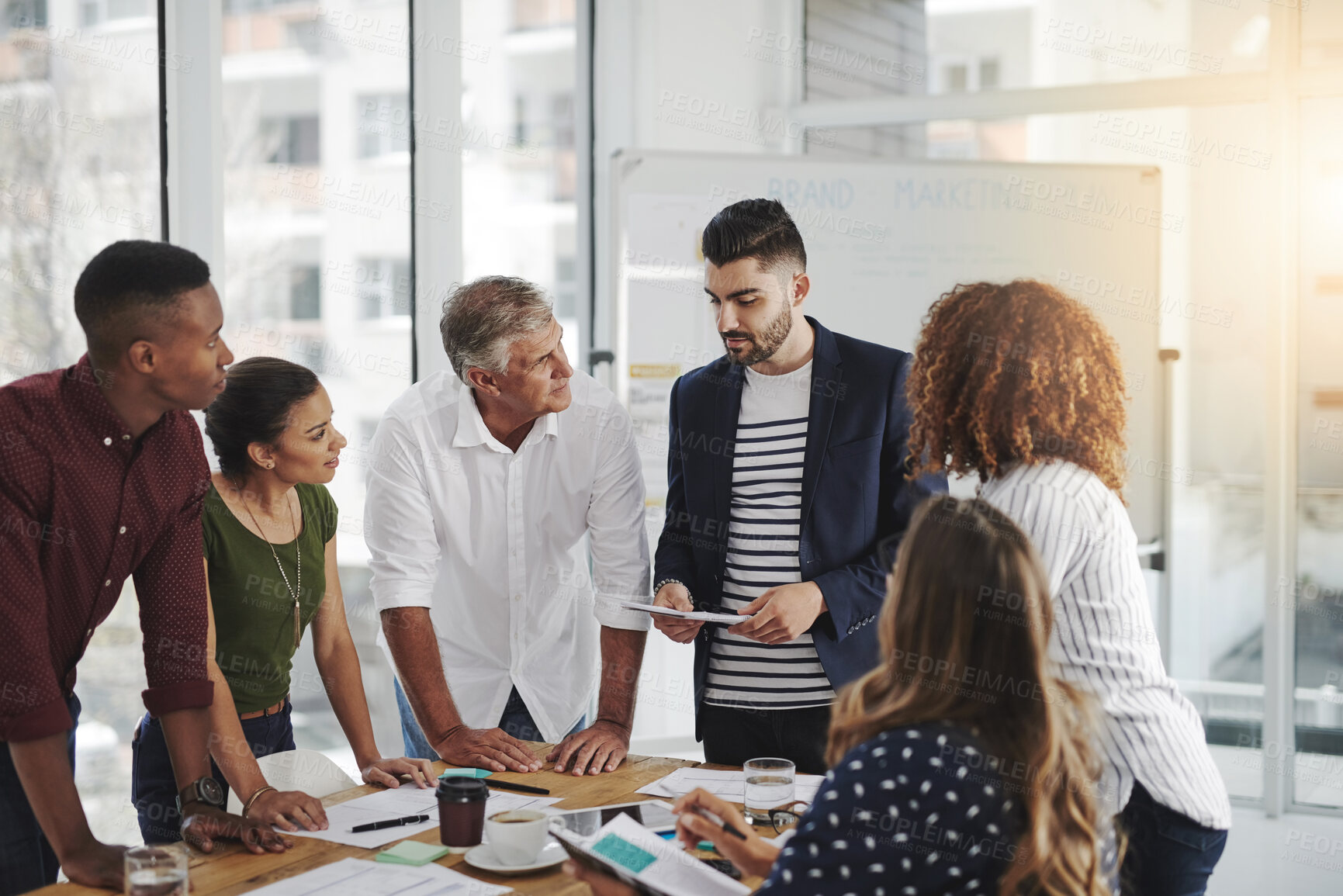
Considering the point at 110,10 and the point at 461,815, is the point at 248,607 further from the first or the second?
the point at 110,10

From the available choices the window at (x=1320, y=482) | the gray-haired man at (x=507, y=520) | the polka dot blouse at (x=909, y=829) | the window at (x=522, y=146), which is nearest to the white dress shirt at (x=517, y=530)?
the gray-haired man at (x=507, y=520)

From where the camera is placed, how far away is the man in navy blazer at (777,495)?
2.23 m

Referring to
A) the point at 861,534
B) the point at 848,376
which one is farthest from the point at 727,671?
the point at 848,376

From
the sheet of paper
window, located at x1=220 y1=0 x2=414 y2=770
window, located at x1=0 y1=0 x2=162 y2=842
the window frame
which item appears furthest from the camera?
the window frame

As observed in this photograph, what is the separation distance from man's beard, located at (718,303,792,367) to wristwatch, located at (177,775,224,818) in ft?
4.15

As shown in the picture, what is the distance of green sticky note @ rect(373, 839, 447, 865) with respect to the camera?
1.54 m

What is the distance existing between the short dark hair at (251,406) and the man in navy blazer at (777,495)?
31.8 inches

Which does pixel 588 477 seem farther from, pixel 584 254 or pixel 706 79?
pixel 706 79

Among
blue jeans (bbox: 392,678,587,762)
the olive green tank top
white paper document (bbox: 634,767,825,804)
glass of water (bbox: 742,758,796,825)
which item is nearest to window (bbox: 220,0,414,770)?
blue jeans (bbox: 392,678,587,762)

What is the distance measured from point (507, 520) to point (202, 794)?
89 centimetres

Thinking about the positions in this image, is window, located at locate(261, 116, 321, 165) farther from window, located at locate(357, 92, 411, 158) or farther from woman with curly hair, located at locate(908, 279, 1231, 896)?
woman with curly hair, located at locate(908, 279, 1231, 896)

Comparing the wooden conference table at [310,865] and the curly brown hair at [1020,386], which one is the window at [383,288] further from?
the curly brown hair at [1020,386]

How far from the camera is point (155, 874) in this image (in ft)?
4.36

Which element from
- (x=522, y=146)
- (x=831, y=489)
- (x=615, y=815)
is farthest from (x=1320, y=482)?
(x=615, y=815)
